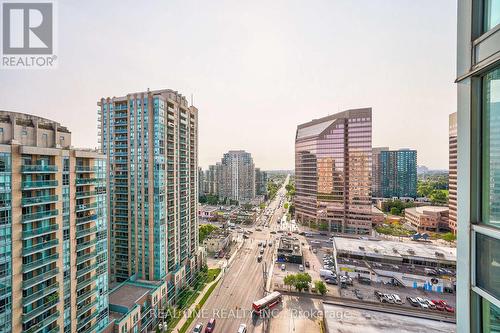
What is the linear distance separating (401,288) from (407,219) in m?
35.8

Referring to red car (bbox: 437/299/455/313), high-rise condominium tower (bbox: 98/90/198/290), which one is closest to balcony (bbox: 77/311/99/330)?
high-rise condominium tower (bbox: 98/90/198/290)

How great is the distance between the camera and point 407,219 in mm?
54688

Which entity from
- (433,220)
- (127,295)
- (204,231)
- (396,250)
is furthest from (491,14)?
(433,220)

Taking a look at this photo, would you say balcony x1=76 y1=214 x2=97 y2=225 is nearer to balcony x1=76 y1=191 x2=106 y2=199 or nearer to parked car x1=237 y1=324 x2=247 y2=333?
balcony x1=76 y1=191 x2=106 y2=199

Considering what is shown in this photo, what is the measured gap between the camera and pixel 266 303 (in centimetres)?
2283

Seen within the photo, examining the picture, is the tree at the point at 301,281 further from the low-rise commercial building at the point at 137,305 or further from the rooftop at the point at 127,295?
the rooftop at the point at 127,295

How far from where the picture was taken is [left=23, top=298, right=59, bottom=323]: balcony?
11.9m

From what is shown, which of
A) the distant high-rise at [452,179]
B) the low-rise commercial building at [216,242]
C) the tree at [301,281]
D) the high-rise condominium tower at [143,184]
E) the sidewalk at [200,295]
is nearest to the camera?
the sidewalk at [200,295]


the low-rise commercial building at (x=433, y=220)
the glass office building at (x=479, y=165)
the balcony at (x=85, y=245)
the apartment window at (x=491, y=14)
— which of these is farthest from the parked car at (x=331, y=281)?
the low-rise commercial building at (x=433, y=220)

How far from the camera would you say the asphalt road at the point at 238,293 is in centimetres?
2159

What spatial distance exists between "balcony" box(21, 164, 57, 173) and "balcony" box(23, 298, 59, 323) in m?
7.59

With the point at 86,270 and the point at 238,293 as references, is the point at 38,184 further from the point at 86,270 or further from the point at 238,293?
the point at 238,293

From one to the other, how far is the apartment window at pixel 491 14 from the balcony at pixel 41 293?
19.6 m

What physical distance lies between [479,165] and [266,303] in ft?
80.1
